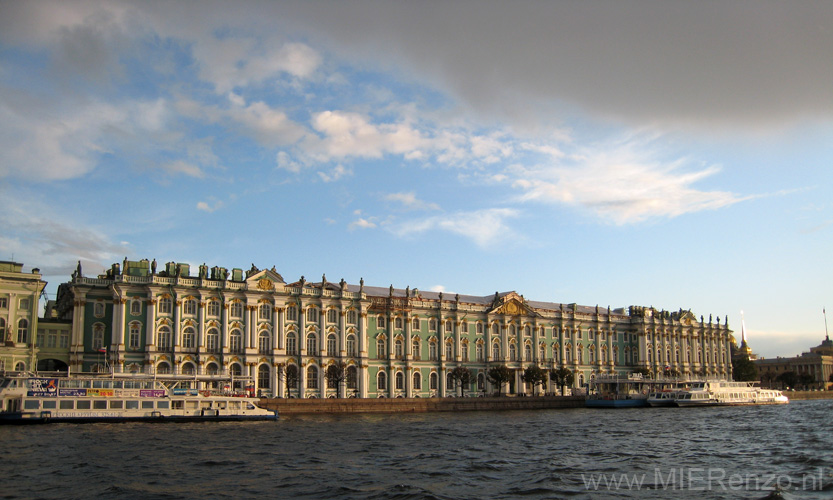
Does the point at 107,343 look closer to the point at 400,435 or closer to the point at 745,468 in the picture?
the point at 400,435

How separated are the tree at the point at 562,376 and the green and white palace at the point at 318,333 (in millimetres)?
3745

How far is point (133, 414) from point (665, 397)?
2600 inches

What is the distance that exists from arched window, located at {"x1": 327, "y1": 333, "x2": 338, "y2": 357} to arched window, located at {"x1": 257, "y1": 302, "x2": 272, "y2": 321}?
7283 mm

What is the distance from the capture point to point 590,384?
107 meters

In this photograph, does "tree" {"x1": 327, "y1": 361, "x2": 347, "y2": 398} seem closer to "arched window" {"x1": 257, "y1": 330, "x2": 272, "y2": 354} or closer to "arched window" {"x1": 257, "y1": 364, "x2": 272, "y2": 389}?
"arched window" {"x1": 257, "y1": 364, "x2": 272, "y2": 389}

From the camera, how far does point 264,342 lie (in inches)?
3179

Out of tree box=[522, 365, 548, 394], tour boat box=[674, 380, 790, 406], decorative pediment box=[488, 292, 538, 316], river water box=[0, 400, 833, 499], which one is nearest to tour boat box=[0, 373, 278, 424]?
river water box=[0, 400, 833, 499]

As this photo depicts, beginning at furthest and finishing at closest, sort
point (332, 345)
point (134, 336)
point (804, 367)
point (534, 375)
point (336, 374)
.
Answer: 1. point (804, 367)
2. point (534, 375)
3. point (332, 345)
4. point (336, 374)
5. point (134, 336)

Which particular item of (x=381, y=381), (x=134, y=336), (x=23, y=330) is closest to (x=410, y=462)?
(x=134, y=336)

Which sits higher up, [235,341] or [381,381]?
[235,341]

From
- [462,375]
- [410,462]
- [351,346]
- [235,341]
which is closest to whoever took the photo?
[410,462]

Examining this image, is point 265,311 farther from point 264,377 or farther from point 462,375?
point 462,375

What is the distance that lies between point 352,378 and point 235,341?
1417cm

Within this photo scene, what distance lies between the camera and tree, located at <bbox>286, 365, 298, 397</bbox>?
80.1m
